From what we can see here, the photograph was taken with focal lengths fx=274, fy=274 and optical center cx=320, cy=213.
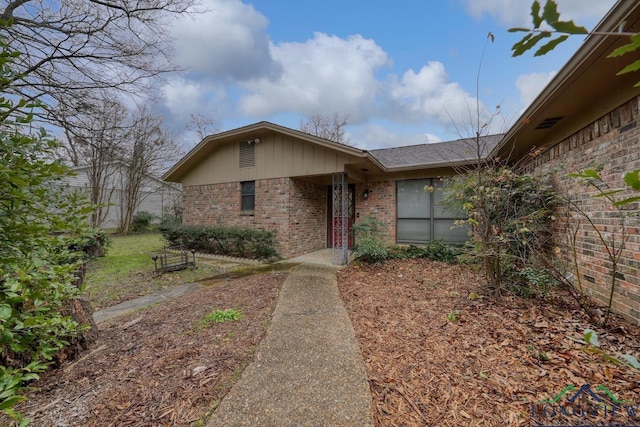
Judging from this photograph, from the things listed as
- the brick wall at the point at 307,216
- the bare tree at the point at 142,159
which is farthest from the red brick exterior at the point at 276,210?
the bare tree at the point at 142,159

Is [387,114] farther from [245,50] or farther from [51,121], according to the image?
[51,121]

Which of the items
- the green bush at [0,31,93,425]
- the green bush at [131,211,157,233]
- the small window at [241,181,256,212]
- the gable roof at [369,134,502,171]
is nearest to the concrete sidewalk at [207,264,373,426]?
the green bush at [0,31,93,425]

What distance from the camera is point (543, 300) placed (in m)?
3.83

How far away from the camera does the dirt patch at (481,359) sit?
2.07 meters

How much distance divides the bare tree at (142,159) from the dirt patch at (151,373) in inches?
592

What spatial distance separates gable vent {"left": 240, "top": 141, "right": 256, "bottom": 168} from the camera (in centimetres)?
895

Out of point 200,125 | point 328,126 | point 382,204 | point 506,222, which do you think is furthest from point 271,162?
point 200,125

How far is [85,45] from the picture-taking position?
4.23m

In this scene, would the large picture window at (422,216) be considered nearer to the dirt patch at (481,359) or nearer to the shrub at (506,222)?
the shrub at (506,222)

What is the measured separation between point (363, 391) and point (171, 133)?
775 inches

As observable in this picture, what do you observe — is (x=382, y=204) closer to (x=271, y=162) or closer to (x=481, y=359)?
(x=271, y=162)

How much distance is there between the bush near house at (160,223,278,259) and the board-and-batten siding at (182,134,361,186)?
186 centimetres

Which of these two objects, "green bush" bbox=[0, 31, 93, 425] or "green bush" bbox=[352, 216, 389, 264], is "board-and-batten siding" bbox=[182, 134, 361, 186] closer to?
"green bush" bbox=[352, 216, 389, 264]

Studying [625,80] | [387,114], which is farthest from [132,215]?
[625,80]
